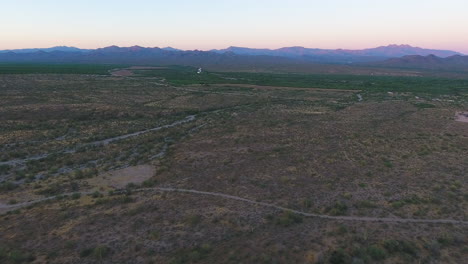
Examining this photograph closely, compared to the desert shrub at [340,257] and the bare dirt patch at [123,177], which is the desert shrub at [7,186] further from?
the desert shrub at [340,257]

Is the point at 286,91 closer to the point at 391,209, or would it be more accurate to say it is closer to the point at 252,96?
the point at 252,96

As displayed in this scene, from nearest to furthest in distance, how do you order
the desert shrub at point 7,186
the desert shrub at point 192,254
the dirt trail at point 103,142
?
1. the desert shrub at point 192,254
2. the desert shrub at point 7,186
3. the dirt trail at point 103,142

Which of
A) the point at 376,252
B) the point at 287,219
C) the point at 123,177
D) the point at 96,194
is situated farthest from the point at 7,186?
the point at 376,252

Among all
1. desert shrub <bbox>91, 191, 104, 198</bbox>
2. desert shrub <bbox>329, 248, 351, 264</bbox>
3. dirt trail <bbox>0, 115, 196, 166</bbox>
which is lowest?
dirt trail <bbox>0, 115, 196, 166</bbox>

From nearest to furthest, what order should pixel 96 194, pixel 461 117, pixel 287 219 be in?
pixel 287 219 → pixel 96 194 → pixel 461 117

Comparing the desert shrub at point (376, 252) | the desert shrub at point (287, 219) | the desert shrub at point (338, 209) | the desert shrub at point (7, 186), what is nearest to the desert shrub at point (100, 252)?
the desert shrub at point (287, 219)

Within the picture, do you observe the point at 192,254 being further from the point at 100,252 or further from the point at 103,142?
the point at 103,142

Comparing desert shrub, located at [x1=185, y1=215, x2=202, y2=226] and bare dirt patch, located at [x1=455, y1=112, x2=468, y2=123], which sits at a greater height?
desert shrub, located at [x1=185, y1=215, x2=202, y2=226]

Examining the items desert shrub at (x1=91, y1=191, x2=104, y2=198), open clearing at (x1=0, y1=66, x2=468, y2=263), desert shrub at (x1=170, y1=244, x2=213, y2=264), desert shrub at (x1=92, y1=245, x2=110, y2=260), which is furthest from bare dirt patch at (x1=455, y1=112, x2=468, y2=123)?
desert shrub at (x1=92, y1=245, x2=110, y2=260)

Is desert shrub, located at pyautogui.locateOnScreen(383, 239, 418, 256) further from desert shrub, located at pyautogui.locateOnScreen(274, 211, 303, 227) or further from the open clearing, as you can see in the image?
desert shrub, located at pyautogui.locateOnScreen(274, 211, 303, 227)

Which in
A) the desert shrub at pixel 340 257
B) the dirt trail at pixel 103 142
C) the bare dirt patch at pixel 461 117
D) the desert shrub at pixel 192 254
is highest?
the desert shrub at pixel 340 257

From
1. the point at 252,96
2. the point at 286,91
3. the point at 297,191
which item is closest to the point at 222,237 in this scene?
the point at 297,191

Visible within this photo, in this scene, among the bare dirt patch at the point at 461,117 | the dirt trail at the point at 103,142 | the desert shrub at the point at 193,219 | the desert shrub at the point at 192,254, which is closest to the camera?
the desert shrub at the point at 192,254
